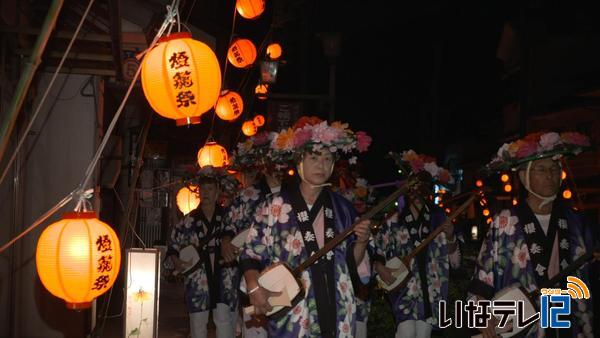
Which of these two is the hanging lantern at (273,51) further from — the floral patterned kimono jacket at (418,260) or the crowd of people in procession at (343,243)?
the crowd of people in procession at (343,243)

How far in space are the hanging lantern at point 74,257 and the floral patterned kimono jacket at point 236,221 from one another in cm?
376

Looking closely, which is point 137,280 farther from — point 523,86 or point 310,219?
point 523,86

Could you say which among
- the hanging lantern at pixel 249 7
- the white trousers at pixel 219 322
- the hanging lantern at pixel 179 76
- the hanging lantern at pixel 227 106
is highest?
the hanging lantern at pixel 249 7

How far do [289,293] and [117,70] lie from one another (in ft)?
Result: 14.5

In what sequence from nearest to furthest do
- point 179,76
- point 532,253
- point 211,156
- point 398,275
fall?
point 179,76
point 532,253
point 398,275
point 211,156

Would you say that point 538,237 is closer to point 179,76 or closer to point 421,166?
point 421,166

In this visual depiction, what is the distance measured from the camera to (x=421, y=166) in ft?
31.2

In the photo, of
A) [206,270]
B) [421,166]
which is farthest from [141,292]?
[421,166]

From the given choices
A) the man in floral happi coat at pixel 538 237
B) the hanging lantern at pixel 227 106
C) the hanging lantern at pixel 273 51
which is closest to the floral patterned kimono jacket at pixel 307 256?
the man in floral happi coat at pixel 538 237

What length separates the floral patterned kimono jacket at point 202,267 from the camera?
932 centimetres

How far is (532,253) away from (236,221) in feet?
14.5

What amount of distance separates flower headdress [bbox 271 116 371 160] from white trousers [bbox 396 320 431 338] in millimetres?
3521

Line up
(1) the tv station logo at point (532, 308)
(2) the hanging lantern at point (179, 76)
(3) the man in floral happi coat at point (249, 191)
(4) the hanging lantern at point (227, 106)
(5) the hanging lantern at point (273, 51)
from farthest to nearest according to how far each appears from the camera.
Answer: (5) the hanging lantern at point (273, 51) → (4) the hanging lantern at point (227, 106) → (3) the man in floral happi coat at point (249, 191) → (2) the hanging lantern at point (179, 76) → (1) the tv station logo at point (532, 308)

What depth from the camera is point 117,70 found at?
834cm
